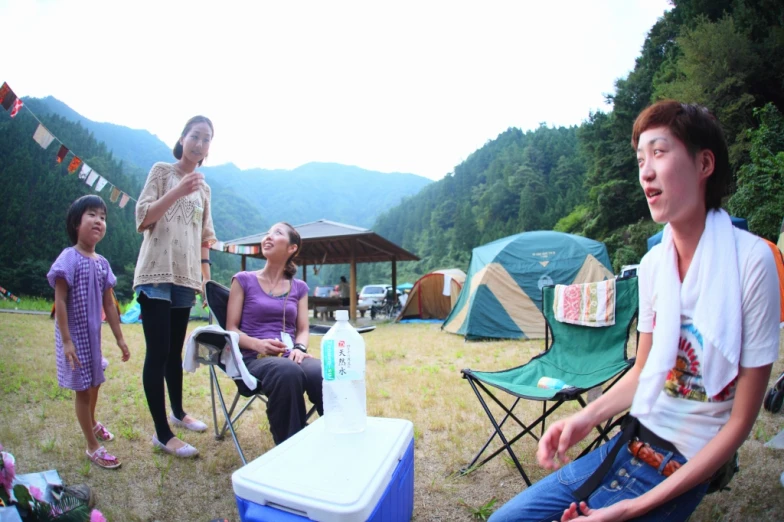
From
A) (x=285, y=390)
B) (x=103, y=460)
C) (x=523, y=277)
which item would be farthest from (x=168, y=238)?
(x=523, y=277)

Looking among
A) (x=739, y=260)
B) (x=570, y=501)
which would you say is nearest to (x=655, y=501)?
(x=570, y=501)

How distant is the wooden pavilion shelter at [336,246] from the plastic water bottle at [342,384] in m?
6.64

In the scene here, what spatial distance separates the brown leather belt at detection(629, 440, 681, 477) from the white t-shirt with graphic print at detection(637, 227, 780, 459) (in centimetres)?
4

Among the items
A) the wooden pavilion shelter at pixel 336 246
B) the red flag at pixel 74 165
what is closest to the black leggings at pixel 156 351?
the red flag at pixel 74 165

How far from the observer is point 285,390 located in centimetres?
176

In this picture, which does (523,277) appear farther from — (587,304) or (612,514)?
(612,514)

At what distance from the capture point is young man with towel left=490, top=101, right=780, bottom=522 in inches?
31.4

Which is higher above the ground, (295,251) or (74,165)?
(74,165)

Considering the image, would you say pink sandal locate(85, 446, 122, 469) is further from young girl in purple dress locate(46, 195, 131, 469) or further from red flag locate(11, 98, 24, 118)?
red flag locate(11, 98, 24, 118)

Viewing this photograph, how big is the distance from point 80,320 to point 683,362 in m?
2.38

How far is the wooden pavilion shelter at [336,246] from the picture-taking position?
32.4ft

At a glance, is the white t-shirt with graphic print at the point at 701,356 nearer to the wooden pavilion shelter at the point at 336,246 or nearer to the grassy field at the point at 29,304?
the grassy field at the point at 29,304

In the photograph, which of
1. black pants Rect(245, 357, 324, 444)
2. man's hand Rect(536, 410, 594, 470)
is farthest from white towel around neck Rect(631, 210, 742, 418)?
black pants Rect(245, 357, 324, 444)

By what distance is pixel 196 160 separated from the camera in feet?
7.41
